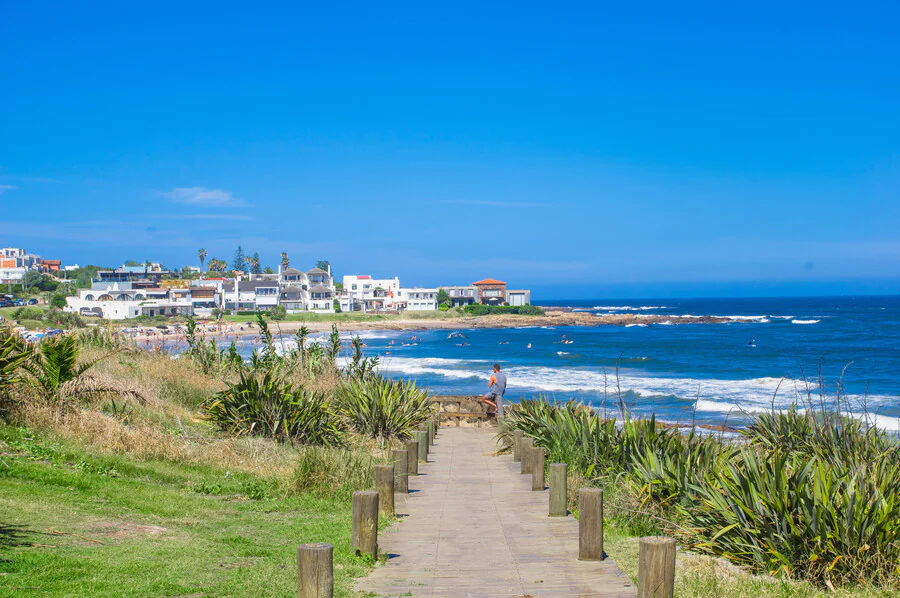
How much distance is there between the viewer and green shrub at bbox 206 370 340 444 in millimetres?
14000

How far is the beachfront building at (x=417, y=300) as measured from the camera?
134000 millimetres

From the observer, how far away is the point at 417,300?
136 metres

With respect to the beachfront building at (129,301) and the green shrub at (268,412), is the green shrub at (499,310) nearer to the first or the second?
the beachfront building at (129,301)

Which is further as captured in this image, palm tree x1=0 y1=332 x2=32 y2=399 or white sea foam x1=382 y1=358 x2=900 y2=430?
white sea foam x1=382 y1=358 x2=900 y2=430

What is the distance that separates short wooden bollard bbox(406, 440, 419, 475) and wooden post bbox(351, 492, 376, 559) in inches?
157

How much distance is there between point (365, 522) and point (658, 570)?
113 inches

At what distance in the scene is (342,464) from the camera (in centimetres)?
1117

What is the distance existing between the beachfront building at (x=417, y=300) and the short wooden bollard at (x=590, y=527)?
12491 centimetres

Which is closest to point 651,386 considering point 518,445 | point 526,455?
point 518,445

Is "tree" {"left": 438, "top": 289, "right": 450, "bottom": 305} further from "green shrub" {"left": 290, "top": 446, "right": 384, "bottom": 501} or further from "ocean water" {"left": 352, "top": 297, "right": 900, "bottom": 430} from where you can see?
"green shrub" {"left": 290, "top": 446, "right": 384, "bottom": 501}

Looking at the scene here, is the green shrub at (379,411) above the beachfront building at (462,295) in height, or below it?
below

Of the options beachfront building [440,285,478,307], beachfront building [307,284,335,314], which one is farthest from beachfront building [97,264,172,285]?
beachfront building [440,285,478,307]

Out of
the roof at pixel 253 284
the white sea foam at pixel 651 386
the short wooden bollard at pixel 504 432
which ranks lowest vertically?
the white sea foam at pixel 651 386

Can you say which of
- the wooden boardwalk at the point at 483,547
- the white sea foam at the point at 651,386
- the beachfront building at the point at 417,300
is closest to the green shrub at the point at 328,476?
the wooden boardwalk at the point at 483,547
